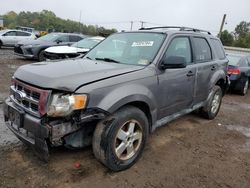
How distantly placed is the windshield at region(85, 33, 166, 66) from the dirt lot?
1407 mm

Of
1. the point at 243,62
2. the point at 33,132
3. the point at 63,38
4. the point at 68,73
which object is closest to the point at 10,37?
the point at 63,38

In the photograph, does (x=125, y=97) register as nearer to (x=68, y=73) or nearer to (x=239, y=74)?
(x=68, y=73)

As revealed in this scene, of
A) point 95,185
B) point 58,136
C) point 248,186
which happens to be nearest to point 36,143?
point 58,136

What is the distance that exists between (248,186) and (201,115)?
8.61 ft

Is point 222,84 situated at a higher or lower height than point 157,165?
higher

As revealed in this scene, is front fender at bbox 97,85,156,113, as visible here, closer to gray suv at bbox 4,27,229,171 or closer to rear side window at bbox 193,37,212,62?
gray suv at bbox 4,27,229,171

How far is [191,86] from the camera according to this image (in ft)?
14.8

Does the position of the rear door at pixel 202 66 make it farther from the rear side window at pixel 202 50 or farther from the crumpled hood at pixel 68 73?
the crumpled hood at pixel 68 73

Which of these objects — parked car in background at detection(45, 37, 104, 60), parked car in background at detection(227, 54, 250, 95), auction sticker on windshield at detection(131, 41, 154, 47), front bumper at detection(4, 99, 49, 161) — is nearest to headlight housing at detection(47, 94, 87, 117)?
front bumper at detection(4, 99, 49, 161)

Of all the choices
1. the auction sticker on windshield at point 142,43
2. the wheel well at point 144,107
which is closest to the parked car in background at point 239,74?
the auction sticker on windshield at point 142,43

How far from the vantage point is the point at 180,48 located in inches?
170

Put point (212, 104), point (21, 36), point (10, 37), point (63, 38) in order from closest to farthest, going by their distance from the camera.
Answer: point (212, 104) → point (63, 38) → point (10, 37) → point (21, 36)

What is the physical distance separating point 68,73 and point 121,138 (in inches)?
40.5

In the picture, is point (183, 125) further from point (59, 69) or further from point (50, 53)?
point (50, 53)
